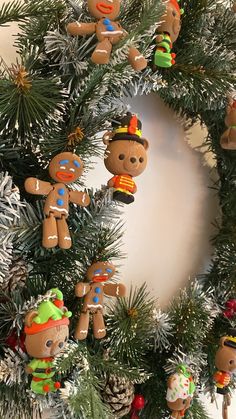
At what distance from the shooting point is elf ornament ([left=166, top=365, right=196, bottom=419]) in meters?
0.66

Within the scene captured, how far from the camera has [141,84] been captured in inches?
27.9

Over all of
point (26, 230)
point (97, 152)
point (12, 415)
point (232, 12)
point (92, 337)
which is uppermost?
point (232, 12)

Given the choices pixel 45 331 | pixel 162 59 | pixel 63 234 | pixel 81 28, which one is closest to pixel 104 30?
pixel 81 28

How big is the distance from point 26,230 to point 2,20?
26cm

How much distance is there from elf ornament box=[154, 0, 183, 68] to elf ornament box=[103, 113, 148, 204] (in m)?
0.11

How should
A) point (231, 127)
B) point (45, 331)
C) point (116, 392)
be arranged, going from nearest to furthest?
1. point (45, 331)
2. point (116, 392)
3. point (231, 127)

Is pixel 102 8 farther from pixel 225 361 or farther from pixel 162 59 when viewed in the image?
pixel 225 361

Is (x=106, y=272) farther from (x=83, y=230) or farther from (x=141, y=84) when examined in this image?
(x=141, y=84)

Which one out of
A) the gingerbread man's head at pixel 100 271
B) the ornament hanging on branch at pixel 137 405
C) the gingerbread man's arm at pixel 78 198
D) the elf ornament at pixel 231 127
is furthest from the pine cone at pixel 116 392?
the elf ornament at pixel 231 127

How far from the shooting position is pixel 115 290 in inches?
24.7

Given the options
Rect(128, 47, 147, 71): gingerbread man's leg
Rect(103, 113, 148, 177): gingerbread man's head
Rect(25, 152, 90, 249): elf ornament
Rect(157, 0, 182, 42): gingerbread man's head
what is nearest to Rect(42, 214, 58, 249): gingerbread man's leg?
Rect(25, 152, 90, 249): elf ornament

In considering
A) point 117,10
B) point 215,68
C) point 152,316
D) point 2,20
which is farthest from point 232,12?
point 152,316

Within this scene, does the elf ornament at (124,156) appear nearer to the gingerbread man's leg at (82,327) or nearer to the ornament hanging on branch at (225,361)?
the gingerbread man's leg at (82,327)

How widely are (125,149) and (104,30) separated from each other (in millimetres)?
140
